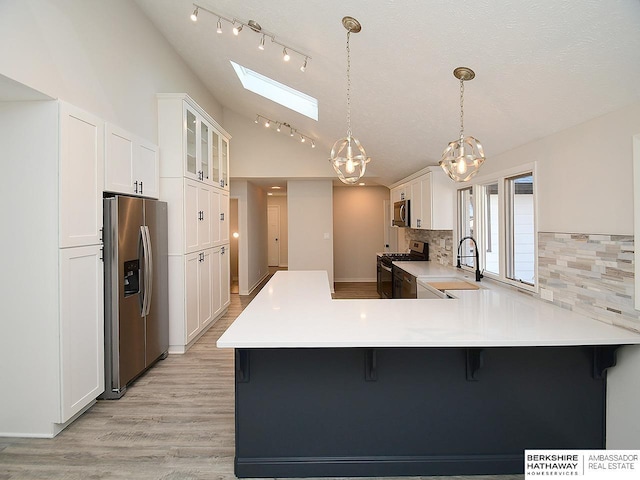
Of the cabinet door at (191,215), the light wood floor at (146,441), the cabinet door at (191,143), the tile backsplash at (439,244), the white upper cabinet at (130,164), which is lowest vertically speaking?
the light wood floor at (146,441)

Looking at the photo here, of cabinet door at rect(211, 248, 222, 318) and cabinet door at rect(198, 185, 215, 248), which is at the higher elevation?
cabinet door at rect(198, 185, 215, 248)

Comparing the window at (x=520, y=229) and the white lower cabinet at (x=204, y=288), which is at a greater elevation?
the window at (x=520, y=229)

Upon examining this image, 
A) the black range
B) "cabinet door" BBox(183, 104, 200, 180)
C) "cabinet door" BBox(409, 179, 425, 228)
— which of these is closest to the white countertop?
"cabinet door" BBox(183, 104, 200, 180)

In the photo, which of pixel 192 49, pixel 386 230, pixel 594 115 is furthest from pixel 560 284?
pixel 386 230

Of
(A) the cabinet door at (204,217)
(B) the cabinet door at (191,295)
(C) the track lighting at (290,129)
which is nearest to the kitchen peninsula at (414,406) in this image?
(B) the cabinet door at (191,295)

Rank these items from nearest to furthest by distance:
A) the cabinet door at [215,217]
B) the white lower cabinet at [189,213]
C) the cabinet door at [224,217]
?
the white lower cabinet at [189,213], the cabinet door at [215,217], the cabinet door at [224,217]

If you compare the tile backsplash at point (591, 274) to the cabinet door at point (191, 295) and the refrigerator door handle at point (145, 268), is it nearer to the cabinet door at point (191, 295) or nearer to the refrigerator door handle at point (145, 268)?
the refrigerator door handle at point (145, 268)

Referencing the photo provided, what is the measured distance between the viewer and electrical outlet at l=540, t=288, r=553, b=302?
262cm

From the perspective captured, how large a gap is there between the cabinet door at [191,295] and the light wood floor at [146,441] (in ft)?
2.70

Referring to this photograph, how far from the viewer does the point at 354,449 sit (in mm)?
2074

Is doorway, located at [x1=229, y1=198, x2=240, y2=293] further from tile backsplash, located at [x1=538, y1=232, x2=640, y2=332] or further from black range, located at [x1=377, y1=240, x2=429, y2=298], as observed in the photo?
tile backsplash, located at [x1=538, y1=232, x2=640, y2=332]

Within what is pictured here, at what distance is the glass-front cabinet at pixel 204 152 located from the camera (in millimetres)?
4203

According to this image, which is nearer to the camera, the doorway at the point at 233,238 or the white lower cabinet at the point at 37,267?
the white lower cabinet at the point at 37,267

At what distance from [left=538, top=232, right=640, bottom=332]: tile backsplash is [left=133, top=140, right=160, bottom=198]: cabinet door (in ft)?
11.2
